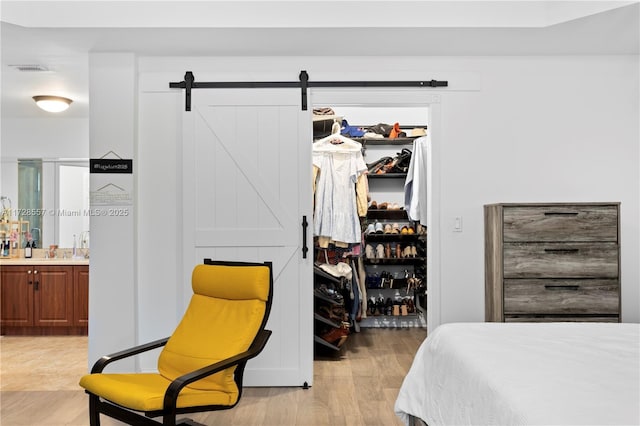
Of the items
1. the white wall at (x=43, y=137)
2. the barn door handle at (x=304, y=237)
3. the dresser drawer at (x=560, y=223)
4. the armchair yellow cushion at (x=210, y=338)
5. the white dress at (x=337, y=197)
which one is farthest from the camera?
the white wall at (x=43, y=137)

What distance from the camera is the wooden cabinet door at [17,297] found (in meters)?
5.37

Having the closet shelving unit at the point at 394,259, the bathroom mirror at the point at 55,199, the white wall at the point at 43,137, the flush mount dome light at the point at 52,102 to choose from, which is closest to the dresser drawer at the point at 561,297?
the closet shelving unit at the point at 394,259

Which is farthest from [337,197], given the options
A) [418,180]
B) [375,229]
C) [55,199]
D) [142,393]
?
[55,199]

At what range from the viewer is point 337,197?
4719 mm

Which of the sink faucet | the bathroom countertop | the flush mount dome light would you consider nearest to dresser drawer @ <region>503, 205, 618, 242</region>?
the bathroom countertop

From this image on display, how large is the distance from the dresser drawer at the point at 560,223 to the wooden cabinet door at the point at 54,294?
4.33 meters

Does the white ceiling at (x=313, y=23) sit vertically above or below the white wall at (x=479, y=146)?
above

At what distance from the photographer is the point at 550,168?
385 cm

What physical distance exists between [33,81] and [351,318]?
11.9 ft

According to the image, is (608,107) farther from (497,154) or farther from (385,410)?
(385,410)

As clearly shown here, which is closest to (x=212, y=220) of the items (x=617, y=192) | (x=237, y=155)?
(x=237, y=155)

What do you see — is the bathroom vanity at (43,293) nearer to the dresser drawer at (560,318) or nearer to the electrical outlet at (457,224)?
the electrical outlet at (457,224)

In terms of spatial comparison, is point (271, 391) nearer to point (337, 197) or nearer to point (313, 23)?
point (337, 197)

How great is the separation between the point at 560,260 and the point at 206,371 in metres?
2.37
